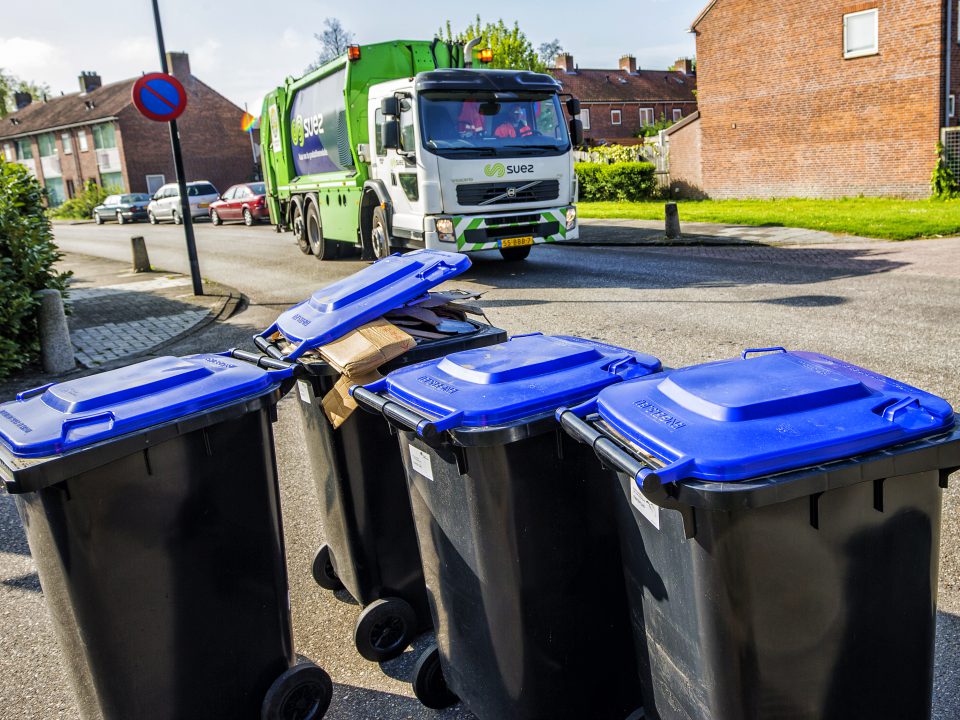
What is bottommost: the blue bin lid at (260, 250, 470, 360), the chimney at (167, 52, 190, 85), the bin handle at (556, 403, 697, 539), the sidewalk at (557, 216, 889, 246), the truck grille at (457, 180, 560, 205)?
the sidewalk at (557, 216, 889, 246)

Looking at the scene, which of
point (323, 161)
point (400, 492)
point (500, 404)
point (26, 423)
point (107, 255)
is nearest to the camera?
point (500, 404)

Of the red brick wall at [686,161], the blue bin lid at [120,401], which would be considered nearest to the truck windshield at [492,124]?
the blue bin lid at [120,401]

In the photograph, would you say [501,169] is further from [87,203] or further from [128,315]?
[87,203]

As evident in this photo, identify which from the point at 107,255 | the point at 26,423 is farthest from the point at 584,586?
the point at 107,255

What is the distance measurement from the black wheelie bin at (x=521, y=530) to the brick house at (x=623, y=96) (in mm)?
49865

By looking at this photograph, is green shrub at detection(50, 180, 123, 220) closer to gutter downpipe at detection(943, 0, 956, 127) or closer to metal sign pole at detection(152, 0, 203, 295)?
metal sign pole at detection(152, 0, 203, 295)

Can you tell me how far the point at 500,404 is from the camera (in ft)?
7.93

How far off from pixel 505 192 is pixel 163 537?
32.5 feet

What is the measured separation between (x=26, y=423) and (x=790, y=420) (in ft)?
7.14

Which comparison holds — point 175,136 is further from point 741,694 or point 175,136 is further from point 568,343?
point 741,694

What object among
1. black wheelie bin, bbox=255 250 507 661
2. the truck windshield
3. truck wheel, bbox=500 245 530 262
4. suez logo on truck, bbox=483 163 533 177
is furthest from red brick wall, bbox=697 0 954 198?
black wheelie bin, bbox=255 250 507 661

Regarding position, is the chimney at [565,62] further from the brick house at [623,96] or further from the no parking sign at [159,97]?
the no parking sign at [159,97]

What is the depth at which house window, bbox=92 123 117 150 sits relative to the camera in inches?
1994

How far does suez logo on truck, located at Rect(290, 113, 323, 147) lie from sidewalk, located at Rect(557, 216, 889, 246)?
17.5ft
